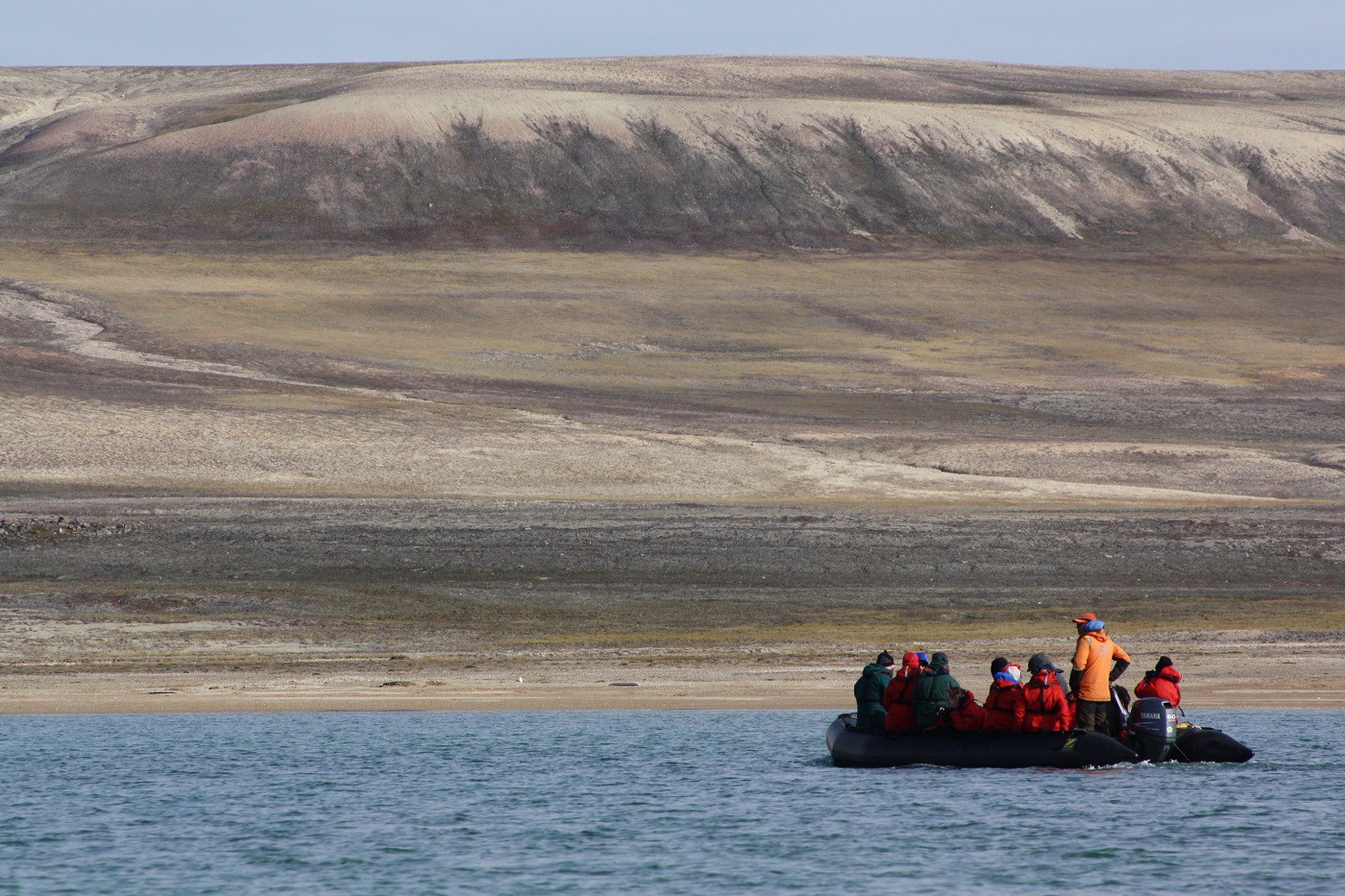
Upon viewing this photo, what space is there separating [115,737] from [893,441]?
115ft

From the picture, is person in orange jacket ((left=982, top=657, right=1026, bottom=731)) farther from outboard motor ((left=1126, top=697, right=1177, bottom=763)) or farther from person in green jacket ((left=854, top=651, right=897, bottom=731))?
outboard motor ((left=1126, top=697, right=1177, bottom=763))

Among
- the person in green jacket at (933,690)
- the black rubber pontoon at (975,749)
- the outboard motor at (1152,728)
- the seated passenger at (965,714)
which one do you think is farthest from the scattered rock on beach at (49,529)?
the outboard motor at (1152,728)

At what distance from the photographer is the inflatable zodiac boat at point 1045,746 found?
57.8 ft

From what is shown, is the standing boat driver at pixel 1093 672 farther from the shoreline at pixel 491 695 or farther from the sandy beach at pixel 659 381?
the sandy beach at pixel 659 381

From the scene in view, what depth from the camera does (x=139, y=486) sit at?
41.8 metres

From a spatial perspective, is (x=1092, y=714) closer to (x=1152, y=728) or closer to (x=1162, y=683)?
(x=1152, y=728)

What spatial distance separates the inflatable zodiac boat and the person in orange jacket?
0.15m

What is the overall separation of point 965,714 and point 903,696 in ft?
2.23

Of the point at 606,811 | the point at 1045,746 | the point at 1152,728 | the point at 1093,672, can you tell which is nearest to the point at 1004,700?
the point at 1045,746

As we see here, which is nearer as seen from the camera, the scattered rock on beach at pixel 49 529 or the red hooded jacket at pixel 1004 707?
the red hooded jacket at pixel 1004 707

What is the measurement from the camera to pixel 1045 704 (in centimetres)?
1762

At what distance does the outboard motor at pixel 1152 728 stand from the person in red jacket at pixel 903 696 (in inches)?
88.7

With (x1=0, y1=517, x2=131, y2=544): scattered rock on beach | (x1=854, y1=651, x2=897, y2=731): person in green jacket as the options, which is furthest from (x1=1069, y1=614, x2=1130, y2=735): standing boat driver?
(x1=0, y1=517, x2=131, y2=544): scattered rock on beach

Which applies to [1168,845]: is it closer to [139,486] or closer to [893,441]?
[139,486]
